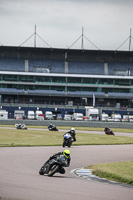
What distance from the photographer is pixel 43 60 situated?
369 ft

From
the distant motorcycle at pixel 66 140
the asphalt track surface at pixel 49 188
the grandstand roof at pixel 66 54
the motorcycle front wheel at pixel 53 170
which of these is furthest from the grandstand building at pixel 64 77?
the motorcycle front wheel at pixel 53 170

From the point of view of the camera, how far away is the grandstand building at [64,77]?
107062 millimetres

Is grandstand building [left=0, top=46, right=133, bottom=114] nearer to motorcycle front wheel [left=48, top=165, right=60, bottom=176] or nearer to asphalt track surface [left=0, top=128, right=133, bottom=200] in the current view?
asphalt track surface [left=0, top=128, right=133, bottom=200]

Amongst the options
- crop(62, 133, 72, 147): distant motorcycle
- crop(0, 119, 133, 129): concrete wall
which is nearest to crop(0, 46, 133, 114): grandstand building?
crop(0, 119, 133, 129): concrete wall

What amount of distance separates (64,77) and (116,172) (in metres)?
90.4

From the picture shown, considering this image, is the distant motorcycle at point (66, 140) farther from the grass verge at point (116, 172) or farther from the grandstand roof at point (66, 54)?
the grandstand roof at point (66, 54)

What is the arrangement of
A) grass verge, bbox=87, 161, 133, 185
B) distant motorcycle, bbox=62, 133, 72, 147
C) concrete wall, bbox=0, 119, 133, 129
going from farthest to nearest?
concrete wall, bbox=0, 119, 133, 129 < distant motorcycle, bbox=62, 133, 72, 147 < grass verge, bbox=87, 161, 133, 185

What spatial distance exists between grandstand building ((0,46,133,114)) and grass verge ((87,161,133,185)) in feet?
281

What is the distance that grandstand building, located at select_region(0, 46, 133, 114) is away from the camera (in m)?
107

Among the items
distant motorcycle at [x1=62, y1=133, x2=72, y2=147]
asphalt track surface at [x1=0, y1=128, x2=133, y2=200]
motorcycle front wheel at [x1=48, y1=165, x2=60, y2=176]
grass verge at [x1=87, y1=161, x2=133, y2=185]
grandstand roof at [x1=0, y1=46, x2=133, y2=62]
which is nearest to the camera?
asphalt track surface at [x1=0, y1=128, x2=133, y2=200]

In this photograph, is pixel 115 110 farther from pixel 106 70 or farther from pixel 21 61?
pixel 21 61

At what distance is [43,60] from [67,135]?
8238 centimetres

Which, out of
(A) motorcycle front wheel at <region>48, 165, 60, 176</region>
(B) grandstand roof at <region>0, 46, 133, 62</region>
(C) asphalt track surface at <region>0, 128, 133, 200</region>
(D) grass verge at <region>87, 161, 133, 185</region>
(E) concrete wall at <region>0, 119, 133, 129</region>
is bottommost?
(D) grass verge at <region>87, 161, 133, 185</region>

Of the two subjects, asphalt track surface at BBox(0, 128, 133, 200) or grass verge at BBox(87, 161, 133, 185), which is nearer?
asphalt track surface at BBox(0, 128, 133, 200)
